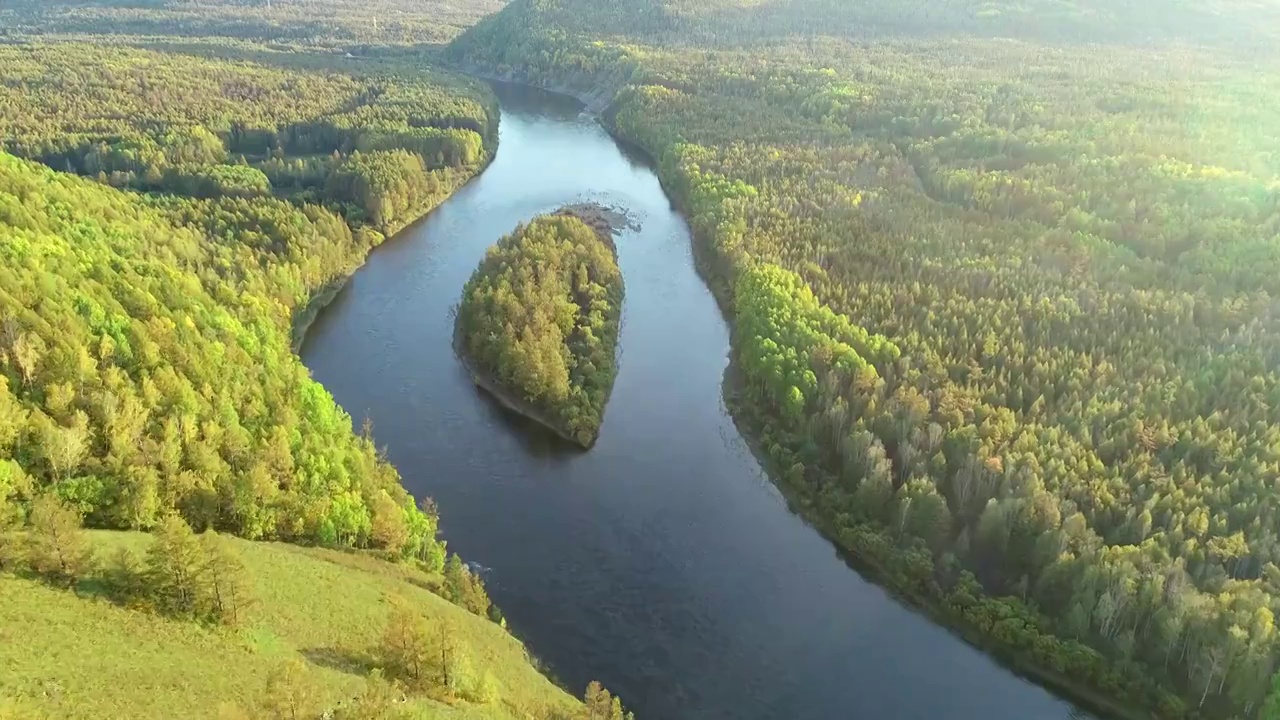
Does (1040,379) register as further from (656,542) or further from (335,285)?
(335,285)

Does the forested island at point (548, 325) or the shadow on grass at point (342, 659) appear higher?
the forested island at point (548, 325)

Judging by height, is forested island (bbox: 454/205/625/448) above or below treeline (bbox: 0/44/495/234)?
below

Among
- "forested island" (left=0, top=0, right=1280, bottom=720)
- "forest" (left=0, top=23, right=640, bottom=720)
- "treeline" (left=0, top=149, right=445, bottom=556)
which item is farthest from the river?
"treeline" (left=0, top=149, right=445, bottom=556)

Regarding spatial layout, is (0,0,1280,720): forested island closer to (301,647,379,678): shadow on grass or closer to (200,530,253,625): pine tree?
(200,530,253,625): pine tree

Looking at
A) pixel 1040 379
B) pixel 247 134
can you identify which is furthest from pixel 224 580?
pixel 247 134

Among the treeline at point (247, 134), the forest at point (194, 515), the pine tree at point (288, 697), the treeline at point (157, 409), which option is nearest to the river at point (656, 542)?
the forest at point (194, 515)

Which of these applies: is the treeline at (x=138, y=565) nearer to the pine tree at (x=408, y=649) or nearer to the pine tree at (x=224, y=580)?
the pine tree at (x=224, y=580)
